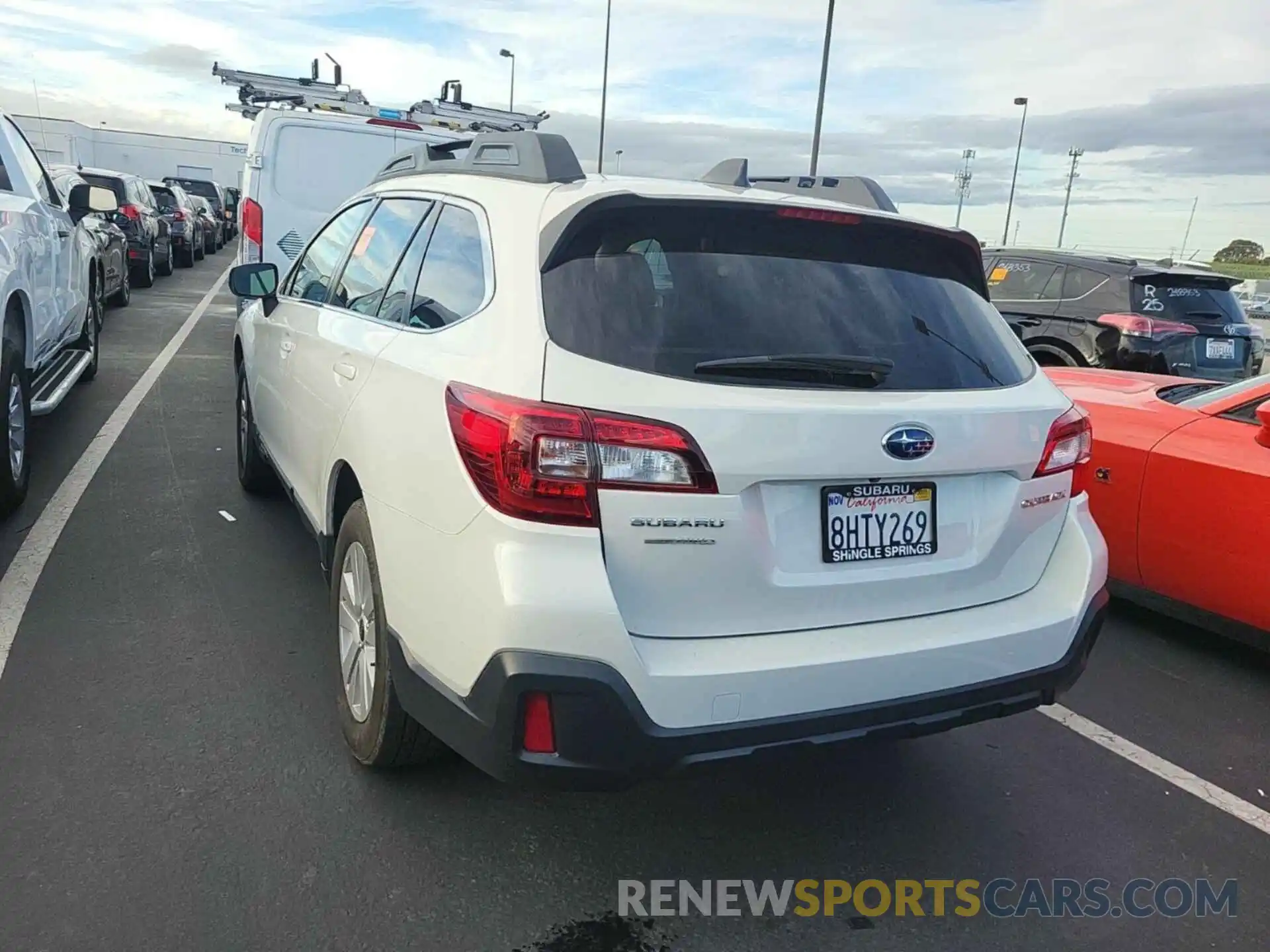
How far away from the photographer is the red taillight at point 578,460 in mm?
2262

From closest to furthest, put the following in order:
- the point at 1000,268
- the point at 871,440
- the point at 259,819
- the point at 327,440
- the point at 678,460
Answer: the point at 678,460 < the point at 871,440 < the point at 259,819 < the point at 327,440 < the point at 1000,268

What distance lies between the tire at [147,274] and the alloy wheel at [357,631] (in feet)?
49.6

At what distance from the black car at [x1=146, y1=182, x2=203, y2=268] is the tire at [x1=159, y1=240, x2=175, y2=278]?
1.89 feet

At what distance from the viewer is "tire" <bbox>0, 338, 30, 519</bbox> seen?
497 centimetres

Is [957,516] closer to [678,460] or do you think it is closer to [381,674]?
[678,460]

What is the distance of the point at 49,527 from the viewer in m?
5.05

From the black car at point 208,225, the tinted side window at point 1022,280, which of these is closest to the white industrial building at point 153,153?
the black car at point 208,225

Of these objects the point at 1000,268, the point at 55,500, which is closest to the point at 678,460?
the point at 55,500

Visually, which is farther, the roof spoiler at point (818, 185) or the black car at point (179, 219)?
the black car at point (179, 219)

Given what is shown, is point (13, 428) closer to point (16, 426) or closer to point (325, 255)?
point (16, 426)

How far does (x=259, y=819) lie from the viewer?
9.36ft

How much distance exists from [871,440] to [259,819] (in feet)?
6.36

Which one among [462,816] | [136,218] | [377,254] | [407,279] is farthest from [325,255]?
[136,218]

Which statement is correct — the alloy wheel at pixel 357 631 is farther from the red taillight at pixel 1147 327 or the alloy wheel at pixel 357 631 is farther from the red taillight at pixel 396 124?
the red taillight at pixel 396 124
